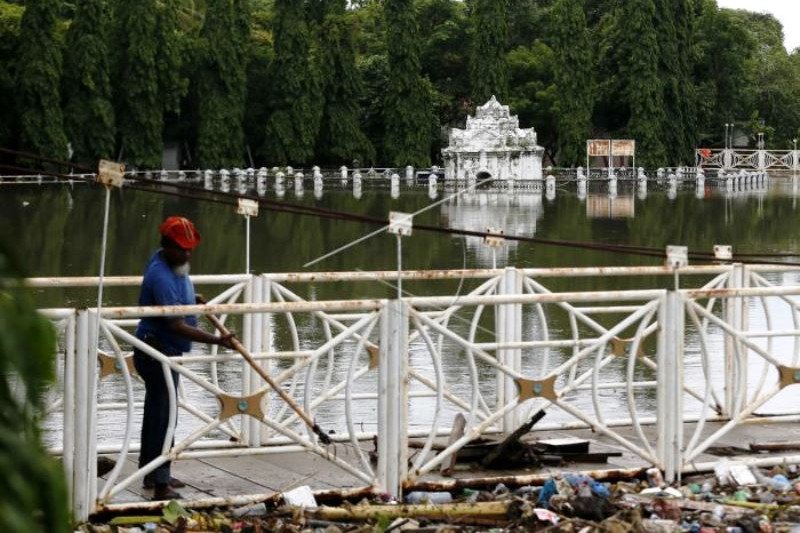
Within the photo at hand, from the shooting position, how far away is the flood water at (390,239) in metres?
11.2

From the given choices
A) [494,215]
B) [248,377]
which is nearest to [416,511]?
[248,377]

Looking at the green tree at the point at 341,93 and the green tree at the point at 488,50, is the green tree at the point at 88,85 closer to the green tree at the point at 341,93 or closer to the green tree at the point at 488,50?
the green tree at the point at 341,93

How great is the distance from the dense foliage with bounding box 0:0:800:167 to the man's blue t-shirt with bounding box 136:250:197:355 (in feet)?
151

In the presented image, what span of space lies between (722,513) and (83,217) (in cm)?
2782

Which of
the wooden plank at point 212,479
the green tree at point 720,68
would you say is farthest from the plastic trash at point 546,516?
the green tree at point 720,68

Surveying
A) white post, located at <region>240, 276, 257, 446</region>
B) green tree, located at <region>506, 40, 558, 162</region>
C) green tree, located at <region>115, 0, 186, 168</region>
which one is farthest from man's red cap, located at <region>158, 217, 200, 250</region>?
green tree, located at <region>506, 40, 558, 162</region>

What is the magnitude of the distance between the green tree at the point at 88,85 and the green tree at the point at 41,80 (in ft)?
3.00

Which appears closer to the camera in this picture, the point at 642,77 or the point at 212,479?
the point at 212,479

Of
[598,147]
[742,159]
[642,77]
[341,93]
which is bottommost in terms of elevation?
[742,159]

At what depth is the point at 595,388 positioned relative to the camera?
623cm

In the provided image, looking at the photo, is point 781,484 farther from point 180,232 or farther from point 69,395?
point 69,395

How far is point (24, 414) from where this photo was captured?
1.39 m

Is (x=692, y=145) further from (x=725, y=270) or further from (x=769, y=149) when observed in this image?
(x=725, y=270)

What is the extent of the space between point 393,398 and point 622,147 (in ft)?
163
